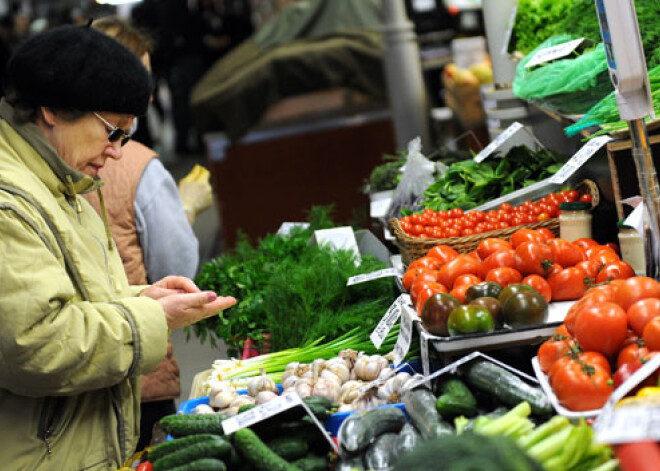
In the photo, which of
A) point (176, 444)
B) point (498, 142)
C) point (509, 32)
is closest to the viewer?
point (176, 444)

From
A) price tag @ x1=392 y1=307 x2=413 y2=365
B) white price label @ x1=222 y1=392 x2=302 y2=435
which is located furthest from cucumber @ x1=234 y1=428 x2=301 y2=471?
price tag @ x1=392 y1=307 x2=413 y2=365

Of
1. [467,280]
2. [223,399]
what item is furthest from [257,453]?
[467,280]

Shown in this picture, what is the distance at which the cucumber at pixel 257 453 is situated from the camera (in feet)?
7.61

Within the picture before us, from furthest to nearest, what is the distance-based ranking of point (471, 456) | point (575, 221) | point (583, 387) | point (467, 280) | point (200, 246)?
1. point (200, 246)
2. point (575, 221)
3. point (467, 280)
4. point (583, 387)
5. point (471, 456)

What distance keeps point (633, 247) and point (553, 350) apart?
781 millimetres

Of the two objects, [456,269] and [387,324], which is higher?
[456,269]

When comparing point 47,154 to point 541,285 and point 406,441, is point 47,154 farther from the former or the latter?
point 541,285

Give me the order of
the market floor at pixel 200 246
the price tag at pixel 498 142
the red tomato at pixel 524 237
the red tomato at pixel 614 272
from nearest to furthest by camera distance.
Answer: the red tomato at pixel 614 272 → the red tomato at pixel 524 237 → the price tag at pixel 498 142 → the market floor at pixel 200 246

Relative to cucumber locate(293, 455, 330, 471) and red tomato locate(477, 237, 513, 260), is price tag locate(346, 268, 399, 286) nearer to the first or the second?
red tomato locate(477, 237, 513, 260)

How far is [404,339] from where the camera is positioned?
2934 mm

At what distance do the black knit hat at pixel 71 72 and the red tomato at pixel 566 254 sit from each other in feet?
5.11

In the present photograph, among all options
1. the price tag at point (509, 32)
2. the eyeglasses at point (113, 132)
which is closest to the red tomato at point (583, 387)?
the eyeglasses at point (113, 132)

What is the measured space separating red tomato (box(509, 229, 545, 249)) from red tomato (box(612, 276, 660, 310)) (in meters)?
0.77

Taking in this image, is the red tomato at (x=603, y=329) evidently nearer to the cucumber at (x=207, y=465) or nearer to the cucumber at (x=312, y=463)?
the cucumber at (x=312, y=463)
